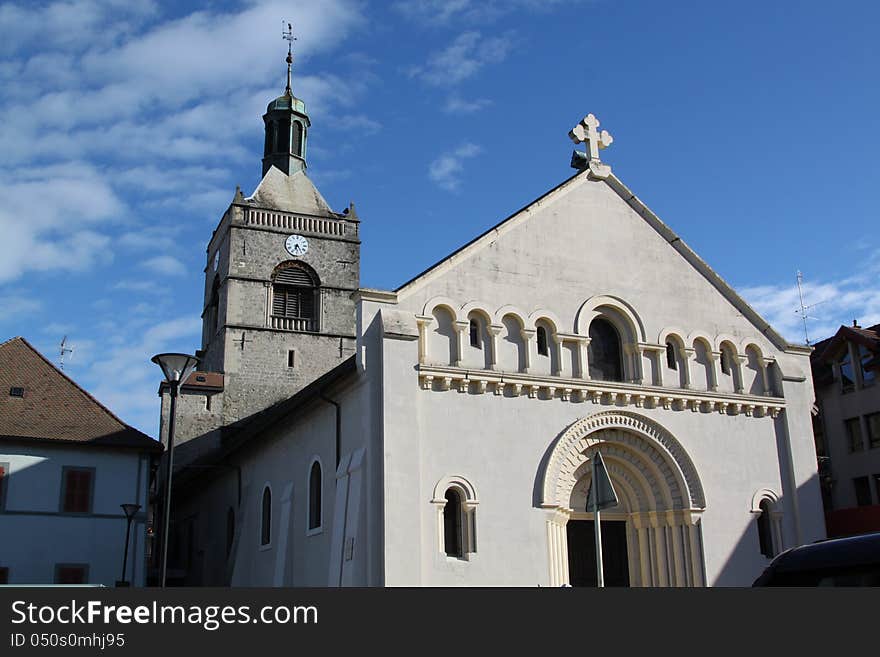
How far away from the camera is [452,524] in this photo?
20.9 metres

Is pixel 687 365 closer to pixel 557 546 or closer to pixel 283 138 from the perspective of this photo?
pixel 557 546

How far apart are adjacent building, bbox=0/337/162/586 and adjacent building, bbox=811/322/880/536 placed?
24698 mm

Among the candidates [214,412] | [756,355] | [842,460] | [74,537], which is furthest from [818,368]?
[74,537]

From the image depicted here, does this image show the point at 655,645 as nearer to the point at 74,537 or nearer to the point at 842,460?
the point at 74,537

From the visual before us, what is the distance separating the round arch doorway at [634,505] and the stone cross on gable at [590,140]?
23.3ft

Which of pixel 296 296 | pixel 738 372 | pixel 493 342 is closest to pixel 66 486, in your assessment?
pixel 493 342

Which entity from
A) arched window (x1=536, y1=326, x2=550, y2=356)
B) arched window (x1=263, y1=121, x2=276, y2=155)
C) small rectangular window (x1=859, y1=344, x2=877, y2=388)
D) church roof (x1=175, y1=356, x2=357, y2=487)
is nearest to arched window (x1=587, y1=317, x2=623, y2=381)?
arched window (x1=536, y1=326, x2=550, y2=356)

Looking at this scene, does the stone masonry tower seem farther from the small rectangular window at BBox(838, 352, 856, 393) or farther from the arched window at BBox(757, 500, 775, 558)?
the arched window at BBox(757, 500, 775, 558)

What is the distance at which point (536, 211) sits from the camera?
23.9 m

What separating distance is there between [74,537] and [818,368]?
2819 centimetres

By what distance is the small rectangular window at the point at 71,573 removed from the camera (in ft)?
94.8

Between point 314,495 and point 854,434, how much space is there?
71.7 ft

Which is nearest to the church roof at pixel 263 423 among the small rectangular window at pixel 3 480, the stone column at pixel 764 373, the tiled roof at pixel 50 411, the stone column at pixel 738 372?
the tiled roof at pixel 50 411

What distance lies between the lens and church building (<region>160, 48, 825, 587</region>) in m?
20.5
